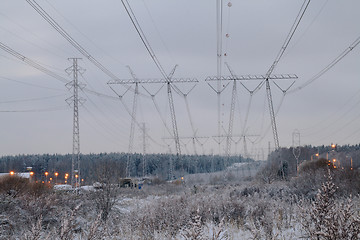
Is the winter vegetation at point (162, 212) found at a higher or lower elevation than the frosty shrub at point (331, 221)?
lower

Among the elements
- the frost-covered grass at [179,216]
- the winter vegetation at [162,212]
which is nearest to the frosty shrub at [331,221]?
the frost-covered grass at [179,216]

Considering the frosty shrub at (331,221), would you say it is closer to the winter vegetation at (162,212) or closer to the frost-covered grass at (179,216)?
the frost-covered grass at (179,216)

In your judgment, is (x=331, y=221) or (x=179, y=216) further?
(x=179, y=216)

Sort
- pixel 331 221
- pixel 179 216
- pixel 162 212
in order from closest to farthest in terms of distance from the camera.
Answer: pixel 331 221
pixel 179 216
pixel 162 212

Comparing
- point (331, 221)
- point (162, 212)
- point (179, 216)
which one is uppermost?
point (331, 221)

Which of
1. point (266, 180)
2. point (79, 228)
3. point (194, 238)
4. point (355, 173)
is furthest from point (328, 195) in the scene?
point (266, 180)

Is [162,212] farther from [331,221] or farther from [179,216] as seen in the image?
[331,221]

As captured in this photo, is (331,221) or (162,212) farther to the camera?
(162,212)

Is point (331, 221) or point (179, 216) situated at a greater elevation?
point (331, 221)

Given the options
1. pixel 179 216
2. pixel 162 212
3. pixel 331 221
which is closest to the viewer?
pixel 331 221

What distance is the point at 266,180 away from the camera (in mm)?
41500

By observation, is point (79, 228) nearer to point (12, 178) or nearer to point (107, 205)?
point (107, 205)

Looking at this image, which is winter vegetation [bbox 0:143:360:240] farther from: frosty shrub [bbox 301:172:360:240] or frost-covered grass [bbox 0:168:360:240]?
frosty shrub [bbox 301:172:360:240]

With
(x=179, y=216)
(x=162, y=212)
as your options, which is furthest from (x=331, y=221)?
(x=162, y=212)
